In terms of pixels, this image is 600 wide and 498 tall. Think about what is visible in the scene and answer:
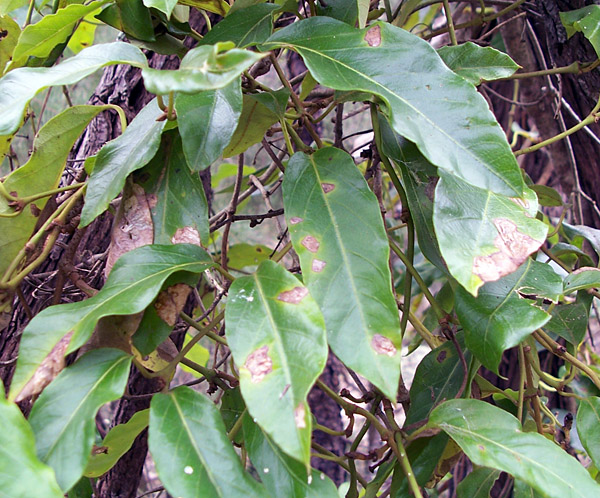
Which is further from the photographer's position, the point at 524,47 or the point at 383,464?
the point at 524,47

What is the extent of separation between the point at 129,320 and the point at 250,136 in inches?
12.0

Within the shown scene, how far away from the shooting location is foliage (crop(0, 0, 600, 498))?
1.37ft

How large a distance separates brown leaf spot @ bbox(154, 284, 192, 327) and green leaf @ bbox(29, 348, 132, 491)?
0.06 meters

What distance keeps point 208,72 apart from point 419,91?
22cm

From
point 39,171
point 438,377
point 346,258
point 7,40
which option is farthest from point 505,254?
point 7,40

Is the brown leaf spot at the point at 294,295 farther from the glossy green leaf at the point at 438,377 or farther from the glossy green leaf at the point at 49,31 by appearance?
the glossy green leaf at the point at 49,31

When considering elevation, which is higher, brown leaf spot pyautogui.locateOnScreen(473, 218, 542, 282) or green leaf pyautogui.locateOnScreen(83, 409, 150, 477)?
brown leaf spot pyautogui.locateOnScreen(473, 218, 542, 282)

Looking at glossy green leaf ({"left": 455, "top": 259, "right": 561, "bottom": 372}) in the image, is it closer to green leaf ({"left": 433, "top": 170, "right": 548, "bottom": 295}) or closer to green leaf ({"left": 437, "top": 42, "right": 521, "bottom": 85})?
green leaf ({"left": 433, "top": 170, "right": 548, "bottom": 295})

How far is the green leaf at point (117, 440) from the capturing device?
581 millimetres

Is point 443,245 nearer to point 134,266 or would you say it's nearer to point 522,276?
point 522,276

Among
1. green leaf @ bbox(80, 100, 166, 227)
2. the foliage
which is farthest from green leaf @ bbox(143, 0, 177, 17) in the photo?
green leaf @ bbox(80, 100, 166, 227)

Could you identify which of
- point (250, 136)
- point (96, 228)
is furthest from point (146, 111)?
point (96, 228)

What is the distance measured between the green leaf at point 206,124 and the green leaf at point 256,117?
8 centimetres

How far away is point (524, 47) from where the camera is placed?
4.31 ft
